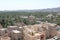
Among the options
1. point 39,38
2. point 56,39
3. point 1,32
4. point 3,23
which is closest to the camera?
point 39,38

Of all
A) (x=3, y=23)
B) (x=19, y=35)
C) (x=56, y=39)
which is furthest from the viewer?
(x=3, y=23)

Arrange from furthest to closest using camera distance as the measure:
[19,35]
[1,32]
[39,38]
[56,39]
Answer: [1,32] → [19,35] → [56,39] → [39,38]

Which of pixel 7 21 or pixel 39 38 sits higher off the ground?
pixel 39 38

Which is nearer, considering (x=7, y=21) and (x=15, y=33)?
(x=15, y=33)

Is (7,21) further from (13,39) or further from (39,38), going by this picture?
(39,38)

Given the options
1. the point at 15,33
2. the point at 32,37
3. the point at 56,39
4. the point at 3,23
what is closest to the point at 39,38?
the point at 32,37

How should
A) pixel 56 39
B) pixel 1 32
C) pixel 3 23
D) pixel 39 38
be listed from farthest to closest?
1. pixel 3 23
2. pixel 1 32
3. pixel 56 39
4. pixel 39 38

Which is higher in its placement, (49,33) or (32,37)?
(32,37)

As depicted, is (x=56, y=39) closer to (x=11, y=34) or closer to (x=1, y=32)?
(x=11, y=34)

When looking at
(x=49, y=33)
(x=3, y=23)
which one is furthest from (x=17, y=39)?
(x=3, y=23)
